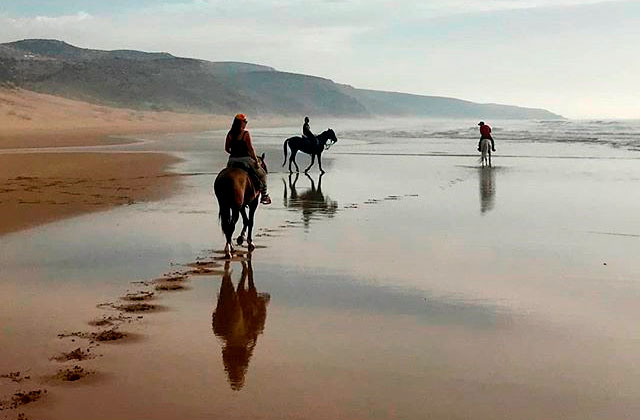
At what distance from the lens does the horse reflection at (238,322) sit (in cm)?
524

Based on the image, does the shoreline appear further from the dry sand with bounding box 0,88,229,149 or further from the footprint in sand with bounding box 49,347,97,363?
the dry sand with bounding box 0,88,229,149

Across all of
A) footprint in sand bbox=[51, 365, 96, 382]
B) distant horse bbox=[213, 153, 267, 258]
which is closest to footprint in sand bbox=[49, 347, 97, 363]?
footprint in sand bbox=[51, 365, 96, 382]

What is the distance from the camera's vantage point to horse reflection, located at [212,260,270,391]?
5238 mm

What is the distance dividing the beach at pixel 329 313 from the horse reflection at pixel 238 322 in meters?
0.02

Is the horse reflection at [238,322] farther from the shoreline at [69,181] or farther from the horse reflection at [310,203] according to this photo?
the shoreline at [69,181]

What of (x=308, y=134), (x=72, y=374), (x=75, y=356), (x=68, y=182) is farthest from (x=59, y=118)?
(x=72, y=374)

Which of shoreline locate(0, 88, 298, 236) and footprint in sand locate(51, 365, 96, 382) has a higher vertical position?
shoreline locate(0, 88, 298, 236)

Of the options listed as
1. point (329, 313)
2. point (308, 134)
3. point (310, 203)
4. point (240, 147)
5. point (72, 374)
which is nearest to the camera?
point (72, 374)

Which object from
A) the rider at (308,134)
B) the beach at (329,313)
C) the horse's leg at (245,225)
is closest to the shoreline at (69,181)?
the beach at (329,313)

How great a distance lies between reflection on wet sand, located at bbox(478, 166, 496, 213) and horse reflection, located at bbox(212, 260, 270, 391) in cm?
696

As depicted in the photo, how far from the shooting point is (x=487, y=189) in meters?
17.4

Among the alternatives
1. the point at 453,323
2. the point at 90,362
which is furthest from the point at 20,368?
the point at 453,323

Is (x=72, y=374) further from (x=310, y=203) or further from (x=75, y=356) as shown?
(x=310, y=203)

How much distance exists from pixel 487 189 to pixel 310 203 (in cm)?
463
